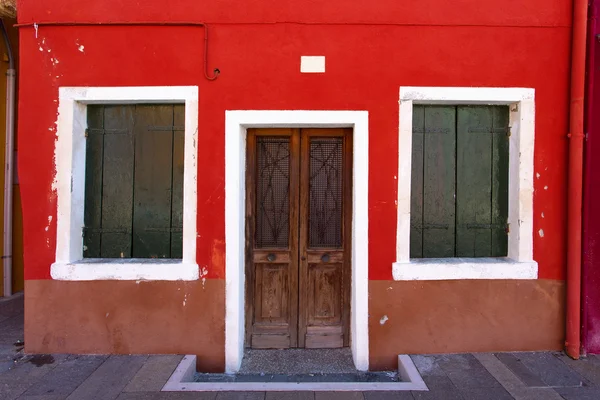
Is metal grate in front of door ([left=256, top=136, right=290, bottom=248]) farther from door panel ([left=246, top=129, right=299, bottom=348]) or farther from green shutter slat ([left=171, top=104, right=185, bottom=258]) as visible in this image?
green shutter slat ([left=171, top=104, right=185, bottom=258])

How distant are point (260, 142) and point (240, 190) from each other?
583 mm

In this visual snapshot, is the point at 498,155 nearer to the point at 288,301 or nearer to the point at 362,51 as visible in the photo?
the point at 362,51

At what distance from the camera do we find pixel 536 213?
3.79 m

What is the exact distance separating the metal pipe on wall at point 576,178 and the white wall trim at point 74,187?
3699mm

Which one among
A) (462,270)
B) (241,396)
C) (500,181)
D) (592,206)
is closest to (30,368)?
(241,396)

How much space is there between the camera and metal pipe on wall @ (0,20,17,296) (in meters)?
5.52

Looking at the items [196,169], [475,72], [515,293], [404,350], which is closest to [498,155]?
[475,72]

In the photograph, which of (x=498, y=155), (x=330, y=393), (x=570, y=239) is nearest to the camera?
(x=330, y=393)

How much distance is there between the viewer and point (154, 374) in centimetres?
338

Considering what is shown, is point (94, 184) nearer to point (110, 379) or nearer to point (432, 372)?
point (110, 379)

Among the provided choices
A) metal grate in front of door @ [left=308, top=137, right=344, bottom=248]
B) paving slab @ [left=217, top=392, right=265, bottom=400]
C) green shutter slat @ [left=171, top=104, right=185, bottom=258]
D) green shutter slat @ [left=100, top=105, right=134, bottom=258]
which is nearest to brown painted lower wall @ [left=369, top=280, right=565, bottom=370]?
metal grate in front of door @ [left=308, top=137, right=344, bottom=248]

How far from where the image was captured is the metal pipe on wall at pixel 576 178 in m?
3.67

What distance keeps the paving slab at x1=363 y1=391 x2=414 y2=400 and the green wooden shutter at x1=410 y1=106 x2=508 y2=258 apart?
137cm

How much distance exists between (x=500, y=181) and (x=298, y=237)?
7.22 ft
